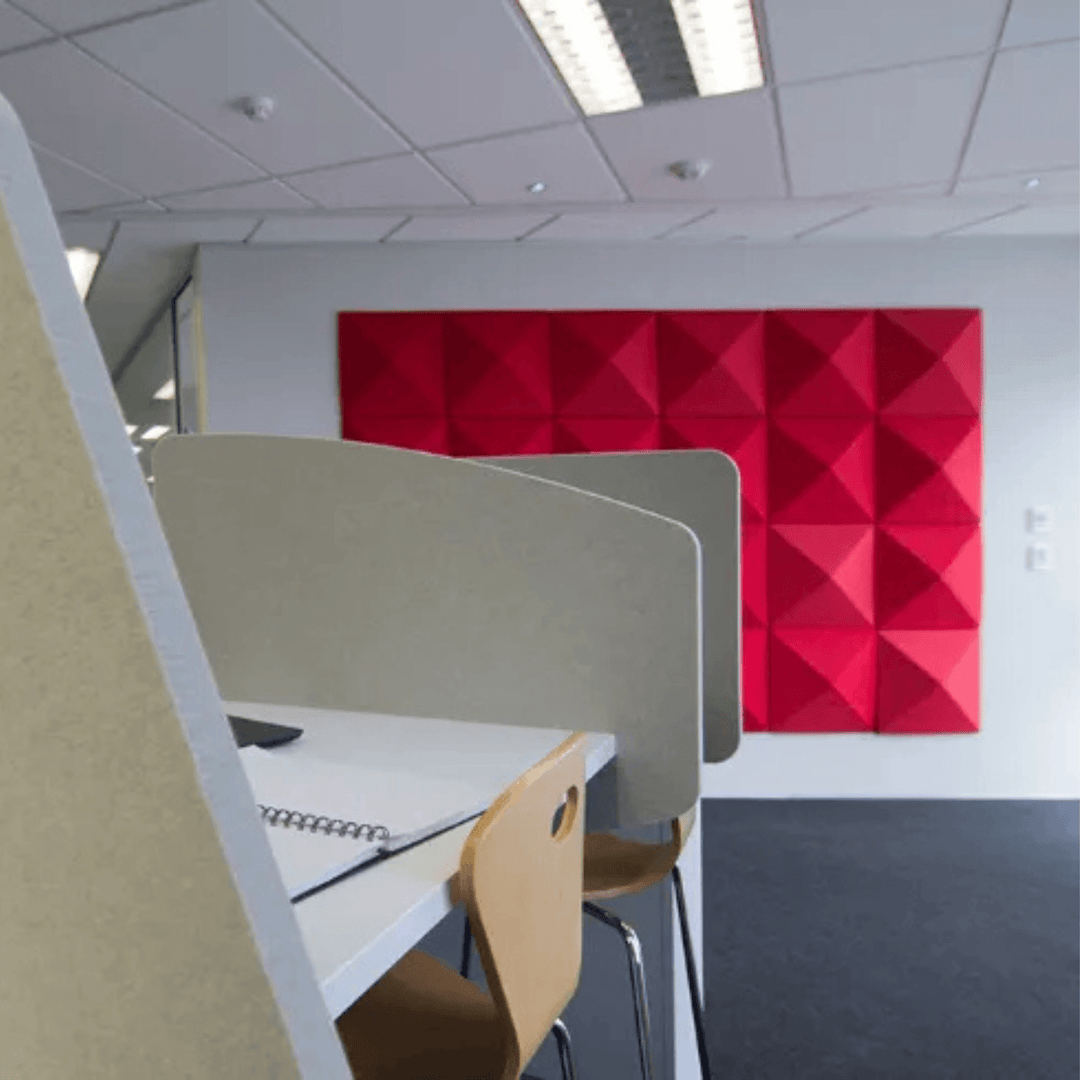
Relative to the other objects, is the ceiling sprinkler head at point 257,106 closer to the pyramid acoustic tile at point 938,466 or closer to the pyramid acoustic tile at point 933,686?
the pyramid acoustic tile at point 938,466

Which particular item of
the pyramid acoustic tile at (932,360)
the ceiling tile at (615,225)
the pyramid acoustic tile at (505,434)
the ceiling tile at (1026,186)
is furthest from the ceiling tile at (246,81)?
the pyramid acoustic tile at (932,360)

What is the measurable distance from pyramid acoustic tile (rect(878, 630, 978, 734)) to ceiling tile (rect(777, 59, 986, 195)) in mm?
1941

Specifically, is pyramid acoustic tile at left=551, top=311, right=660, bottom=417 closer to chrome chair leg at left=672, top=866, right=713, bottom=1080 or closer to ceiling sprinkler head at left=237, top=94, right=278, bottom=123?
ceiling sprinkler head at left=237, top=94, right=278, bottom=123

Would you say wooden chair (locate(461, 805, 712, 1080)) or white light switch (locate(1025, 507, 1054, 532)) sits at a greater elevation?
white light switch (locate(1025, 507, 1054, 532))

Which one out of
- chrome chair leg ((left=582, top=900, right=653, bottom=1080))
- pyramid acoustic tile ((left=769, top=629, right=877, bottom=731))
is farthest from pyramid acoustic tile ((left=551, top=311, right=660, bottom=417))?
chrome chair leg ((left=582, top=900, right=653, bottom=1080))

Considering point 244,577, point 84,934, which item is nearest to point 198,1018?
point 84,934

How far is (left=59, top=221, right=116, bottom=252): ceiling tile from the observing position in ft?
13.4

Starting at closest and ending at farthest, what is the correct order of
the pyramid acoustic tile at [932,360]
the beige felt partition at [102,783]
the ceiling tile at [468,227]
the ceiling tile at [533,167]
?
the beige felt partition at [102,783] < the ceiling tile at [533,167] < the ceiling tile at [468,227] < the pyramid acoustic tile at [932,360]

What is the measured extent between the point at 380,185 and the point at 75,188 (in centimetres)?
106

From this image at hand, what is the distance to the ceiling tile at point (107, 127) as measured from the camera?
2.66 meters

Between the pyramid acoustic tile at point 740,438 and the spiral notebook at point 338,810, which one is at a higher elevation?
the pyramid acoustic tile at point 740,438

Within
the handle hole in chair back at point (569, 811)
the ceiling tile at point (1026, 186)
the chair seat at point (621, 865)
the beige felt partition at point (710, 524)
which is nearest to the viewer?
the handle hole in chair back at point (569, 811)

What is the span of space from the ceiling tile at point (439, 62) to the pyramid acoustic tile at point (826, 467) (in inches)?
76.1

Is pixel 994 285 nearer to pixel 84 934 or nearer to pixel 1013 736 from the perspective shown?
pixel 1013 736
